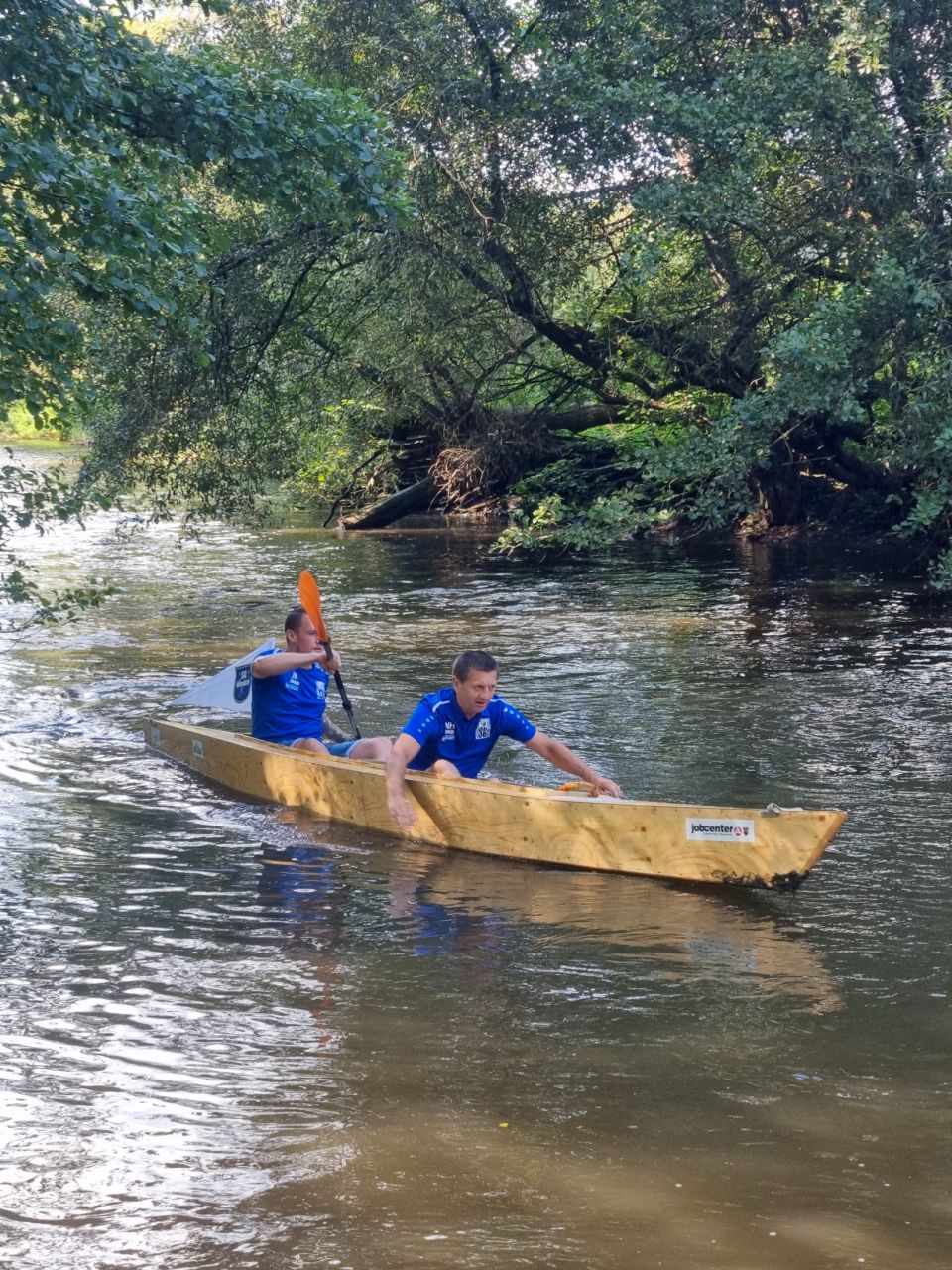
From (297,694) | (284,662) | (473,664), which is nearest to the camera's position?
(473,664)

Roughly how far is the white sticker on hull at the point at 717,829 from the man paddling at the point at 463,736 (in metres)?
0.53

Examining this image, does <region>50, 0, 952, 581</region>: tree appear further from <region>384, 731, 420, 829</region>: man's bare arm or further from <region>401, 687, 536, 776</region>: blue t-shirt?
<region>384, 731, 420, 829</region>: man's bare arm

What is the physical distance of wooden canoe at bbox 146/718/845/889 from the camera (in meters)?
6.41

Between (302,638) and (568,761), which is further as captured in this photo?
(302,638)

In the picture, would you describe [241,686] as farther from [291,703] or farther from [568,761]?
[568,761]

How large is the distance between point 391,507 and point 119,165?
16.4 meters

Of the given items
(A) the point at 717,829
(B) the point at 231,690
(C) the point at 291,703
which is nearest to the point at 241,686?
(B) the point at 231,690

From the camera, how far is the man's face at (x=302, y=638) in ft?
27.9

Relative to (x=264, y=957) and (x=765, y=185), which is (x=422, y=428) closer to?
(x=765, y=185)

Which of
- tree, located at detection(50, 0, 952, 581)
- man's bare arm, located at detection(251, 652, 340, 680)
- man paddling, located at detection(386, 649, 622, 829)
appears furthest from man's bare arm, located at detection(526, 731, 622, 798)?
tree, located at detection(50, 0, 952, 581)

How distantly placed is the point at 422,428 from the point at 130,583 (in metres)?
6.72

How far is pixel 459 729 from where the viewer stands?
24.6 feet

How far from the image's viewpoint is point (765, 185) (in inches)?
563

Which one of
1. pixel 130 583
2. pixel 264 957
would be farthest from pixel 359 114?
pixel 130 583
